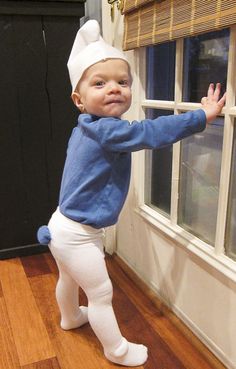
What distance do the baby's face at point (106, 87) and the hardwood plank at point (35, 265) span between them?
110 centimetres

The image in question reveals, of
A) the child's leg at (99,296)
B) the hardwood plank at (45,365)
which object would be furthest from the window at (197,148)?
the hardwood plank at (45,365)

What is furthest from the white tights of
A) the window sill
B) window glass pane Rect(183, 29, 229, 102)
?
window glass pane Rect(183, 29, 229, 102)

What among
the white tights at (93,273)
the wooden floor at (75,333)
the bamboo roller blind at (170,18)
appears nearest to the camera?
the bamboo roller blind at (170,18)

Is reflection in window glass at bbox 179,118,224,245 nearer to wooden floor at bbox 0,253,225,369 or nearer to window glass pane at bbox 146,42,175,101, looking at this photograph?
window glass pane at bbox 146,42,175,101

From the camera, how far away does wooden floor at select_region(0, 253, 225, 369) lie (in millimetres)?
1266

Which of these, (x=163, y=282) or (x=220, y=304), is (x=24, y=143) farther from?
(x=220, y=304)

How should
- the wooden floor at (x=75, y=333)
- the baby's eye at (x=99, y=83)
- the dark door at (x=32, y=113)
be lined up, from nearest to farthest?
the baby's eye at (x=99, y=83) → the wooden floor at (x=75, y=333) → the dark door at (x=32, y=113)

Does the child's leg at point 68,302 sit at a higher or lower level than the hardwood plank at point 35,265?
higher

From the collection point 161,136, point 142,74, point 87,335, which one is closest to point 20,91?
point 142,74

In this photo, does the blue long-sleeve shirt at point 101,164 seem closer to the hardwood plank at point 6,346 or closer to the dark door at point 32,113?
the hardwood plank at point 6,346

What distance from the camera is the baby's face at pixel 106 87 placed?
105cm

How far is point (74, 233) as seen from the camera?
1162 mm

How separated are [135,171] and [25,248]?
84 cm

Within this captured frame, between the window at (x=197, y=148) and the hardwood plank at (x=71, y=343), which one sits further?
Answer: the hardwood plank at (x=71, y=343)
